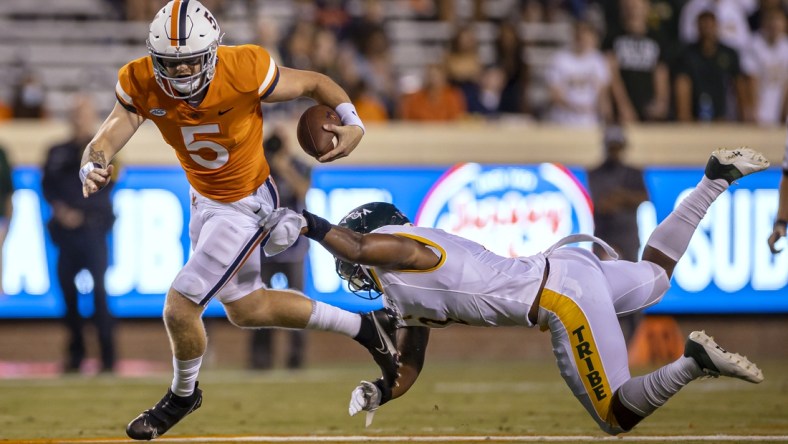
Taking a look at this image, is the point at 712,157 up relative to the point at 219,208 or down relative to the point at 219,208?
up

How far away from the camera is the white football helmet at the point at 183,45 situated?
6.11 meters

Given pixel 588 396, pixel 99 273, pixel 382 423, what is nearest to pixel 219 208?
pixel 382 423

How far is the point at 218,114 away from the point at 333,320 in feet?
4.16

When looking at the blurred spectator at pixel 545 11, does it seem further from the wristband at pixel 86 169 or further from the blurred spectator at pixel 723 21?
the wristband at pixel 86 169

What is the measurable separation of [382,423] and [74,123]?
4.78 meters

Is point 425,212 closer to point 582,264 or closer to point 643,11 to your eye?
point 643,11

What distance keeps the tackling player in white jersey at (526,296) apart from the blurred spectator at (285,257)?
Result: 4.73 metres

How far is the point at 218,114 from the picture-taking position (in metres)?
6.44

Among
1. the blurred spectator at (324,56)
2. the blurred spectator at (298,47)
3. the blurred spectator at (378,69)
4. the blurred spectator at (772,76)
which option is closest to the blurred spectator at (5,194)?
the blurred spectator at (298,47)

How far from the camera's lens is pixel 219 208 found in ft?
21.7

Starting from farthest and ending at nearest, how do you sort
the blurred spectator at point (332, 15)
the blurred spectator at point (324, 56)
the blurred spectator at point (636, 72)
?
1. the blurred spectator at point (332, 15)
2. the blurred spectator at point (636, 72)
3. the blurred spectator at point (324, 56)

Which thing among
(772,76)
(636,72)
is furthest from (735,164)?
(772,76)

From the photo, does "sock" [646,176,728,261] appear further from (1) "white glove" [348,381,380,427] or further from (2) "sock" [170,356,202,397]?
(2) "sock" [170,356,202,397]

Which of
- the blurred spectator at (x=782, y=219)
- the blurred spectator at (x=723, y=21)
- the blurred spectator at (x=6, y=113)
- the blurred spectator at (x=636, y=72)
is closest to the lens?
the blurred spectator at (x=782, y=219)
